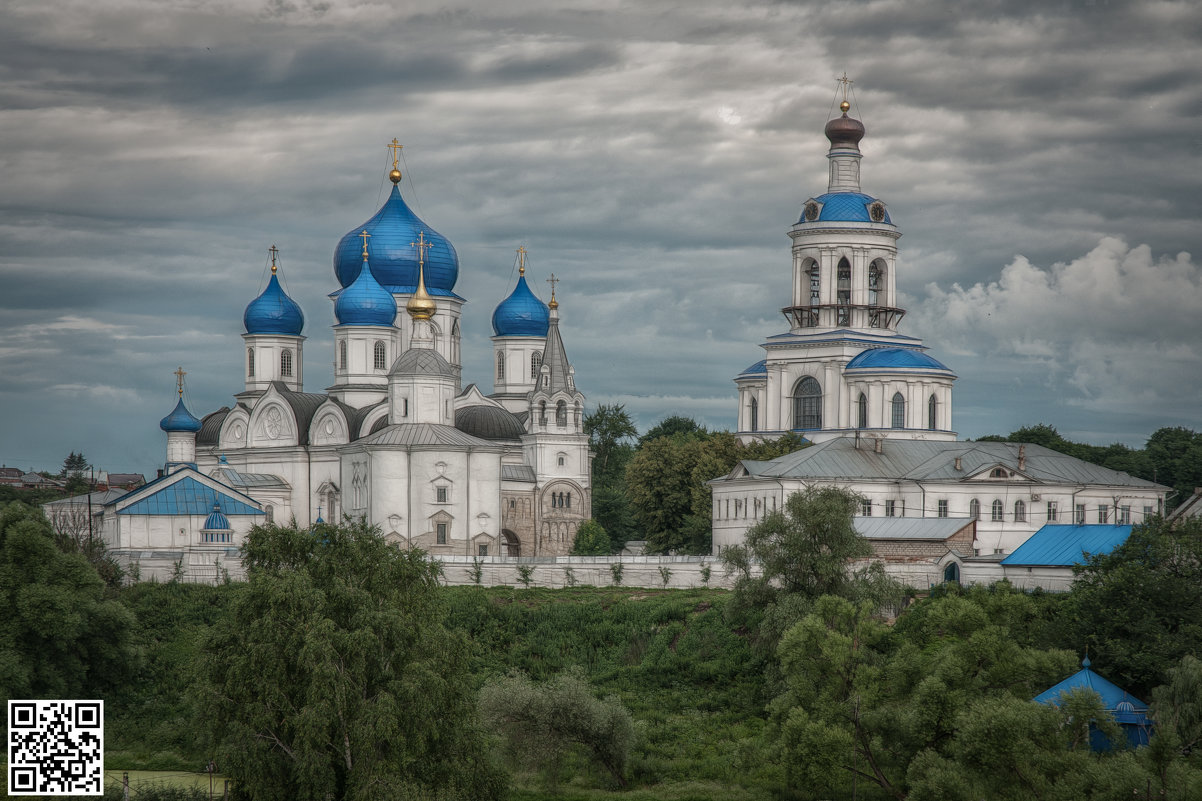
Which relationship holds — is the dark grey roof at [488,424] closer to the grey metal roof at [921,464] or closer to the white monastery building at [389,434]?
the white monastery building at [389,434]

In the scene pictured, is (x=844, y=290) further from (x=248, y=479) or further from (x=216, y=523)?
(x=216, y=523)

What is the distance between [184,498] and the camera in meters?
46.6

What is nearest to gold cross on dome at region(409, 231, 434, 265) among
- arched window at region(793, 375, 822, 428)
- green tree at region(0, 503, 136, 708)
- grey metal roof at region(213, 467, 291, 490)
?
grey metal roof at region(213, 467, 291, 490)

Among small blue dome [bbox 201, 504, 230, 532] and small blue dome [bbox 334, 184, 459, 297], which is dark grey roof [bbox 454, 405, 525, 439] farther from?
small blue dome [bbox 201, 504, 230, 532]

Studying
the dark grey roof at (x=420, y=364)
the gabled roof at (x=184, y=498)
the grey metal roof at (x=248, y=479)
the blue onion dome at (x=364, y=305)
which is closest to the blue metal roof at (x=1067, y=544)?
the dark grey roof at (x=420, y=364)

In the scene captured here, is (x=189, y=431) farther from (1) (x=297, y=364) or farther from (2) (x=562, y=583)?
(2) (x=562, y=583)

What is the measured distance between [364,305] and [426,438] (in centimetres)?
852

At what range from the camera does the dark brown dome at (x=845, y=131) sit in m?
58.2

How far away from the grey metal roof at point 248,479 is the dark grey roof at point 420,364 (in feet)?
22.0

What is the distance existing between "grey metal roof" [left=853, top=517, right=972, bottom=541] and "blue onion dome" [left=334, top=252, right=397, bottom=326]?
19402 mm

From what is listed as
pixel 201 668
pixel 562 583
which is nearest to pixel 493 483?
pixel 562 583

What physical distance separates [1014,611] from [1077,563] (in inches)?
243

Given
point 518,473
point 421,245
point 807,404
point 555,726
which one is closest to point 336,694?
point 555,726

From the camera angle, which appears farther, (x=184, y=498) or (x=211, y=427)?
(x=211, y=427)
